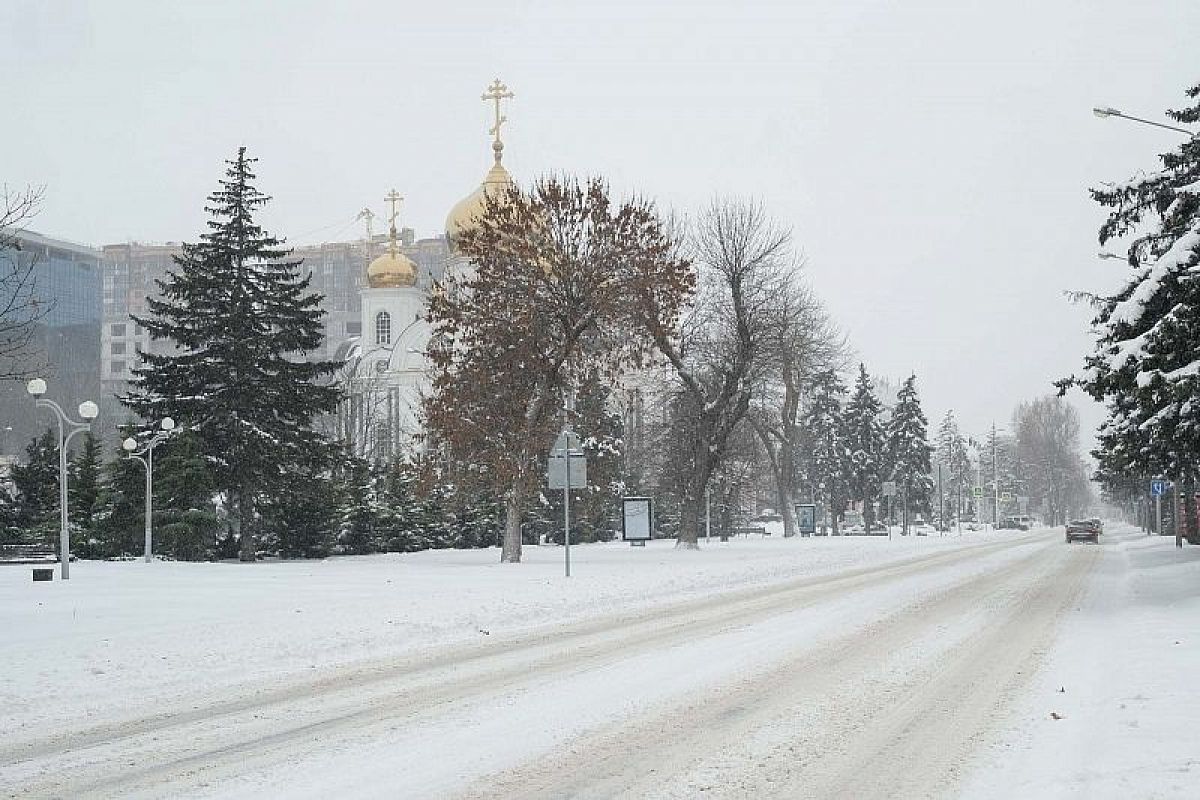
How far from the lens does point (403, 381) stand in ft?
291

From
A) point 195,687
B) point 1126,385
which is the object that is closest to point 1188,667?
point 1126,385

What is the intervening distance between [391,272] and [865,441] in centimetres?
3876

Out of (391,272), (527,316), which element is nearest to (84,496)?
(527,316)

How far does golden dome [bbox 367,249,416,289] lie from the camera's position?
3578 inches

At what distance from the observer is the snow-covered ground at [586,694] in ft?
24.0

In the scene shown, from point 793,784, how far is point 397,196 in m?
86.8

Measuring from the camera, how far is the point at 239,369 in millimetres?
44625

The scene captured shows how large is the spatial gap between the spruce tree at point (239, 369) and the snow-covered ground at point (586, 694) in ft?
73.9

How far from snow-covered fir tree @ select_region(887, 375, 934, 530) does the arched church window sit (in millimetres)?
41167

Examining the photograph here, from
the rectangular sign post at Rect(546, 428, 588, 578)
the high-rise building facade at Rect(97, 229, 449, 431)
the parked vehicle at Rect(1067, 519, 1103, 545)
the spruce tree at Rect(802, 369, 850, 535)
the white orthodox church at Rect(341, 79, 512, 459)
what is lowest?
the parked vehicle at Rect(1067, 519, 1103, 545)

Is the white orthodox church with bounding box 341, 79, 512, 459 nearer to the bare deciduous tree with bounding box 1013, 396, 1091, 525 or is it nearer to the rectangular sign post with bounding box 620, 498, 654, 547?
the rectangular sign post with bounding box 620, 498, 654, 547

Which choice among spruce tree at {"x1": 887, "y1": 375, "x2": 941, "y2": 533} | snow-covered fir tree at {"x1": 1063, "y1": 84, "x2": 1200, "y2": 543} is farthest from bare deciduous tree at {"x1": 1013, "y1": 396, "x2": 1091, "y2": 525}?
snow-covered fir tree at {"x1": 1063, "y1": 84, "x2": 1200, "y2": 543}

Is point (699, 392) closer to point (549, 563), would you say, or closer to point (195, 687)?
point (549, 563)

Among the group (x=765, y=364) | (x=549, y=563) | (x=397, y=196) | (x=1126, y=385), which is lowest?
(x=549, y=563)
